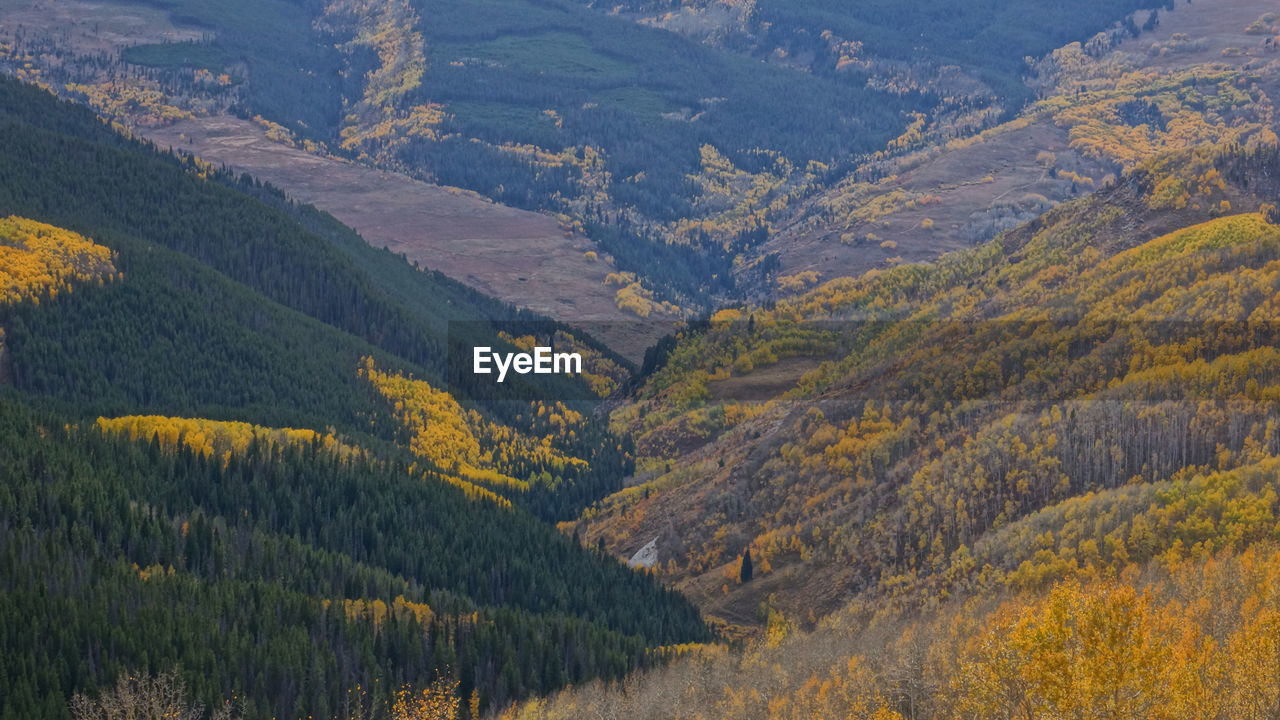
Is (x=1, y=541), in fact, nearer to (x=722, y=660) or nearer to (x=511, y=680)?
(x=511, y=680)

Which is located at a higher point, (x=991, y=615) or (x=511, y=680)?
(x=991, y=615)

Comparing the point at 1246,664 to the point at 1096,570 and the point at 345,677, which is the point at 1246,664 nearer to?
the point at 1096,570

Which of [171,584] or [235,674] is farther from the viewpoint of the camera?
[171,584]

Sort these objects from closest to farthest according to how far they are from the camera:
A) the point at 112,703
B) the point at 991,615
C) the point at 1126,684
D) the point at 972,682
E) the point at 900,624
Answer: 1. the point at 1126,684
2. the point at 972,682
3. the point at 112,703
4. the point at 991,615
5. the point at 900,624

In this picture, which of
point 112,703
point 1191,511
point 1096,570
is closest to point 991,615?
point 1096,570

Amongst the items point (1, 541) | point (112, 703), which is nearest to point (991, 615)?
point (112, 703)

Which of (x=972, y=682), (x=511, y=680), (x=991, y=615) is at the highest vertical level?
(x=972, y=682)

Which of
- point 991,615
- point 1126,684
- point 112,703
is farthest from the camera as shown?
point 991,615

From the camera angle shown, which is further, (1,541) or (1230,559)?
(1,541)

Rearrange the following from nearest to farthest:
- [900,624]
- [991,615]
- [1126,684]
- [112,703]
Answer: [1126,684] < [112,703] < [991,615] < [900,624]
